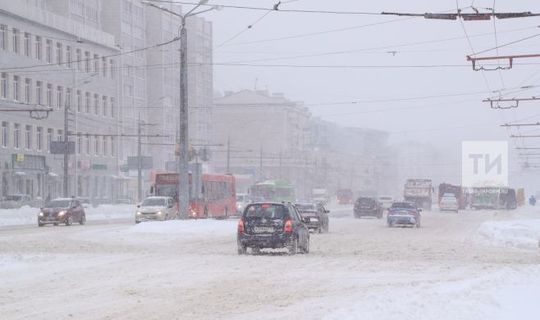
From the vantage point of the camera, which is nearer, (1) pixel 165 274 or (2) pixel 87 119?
(1) pixel 165 274

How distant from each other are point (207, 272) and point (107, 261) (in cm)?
410

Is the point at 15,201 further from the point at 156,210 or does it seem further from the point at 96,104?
the point at 156,210

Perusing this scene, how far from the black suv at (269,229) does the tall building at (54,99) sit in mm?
42355

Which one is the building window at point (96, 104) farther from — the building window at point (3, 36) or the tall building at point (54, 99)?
the building window at point (3, 36)

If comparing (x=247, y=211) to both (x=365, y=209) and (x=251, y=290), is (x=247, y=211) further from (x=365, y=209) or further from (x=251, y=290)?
(x=365, y=209)

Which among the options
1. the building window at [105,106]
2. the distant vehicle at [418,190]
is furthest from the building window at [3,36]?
the distant vehicle at [418,190]

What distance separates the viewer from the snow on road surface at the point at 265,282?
12.8 meters

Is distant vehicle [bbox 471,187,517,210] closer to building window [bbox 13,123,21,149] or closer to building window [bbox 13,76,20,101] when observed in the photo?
building window [bbox 13,123,21,149]

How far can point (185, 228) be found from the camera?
40.3 metres

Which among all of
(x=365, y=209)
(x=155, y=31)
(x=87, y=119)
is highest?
(x=155, y=31)

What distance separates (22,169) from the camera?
77312mm

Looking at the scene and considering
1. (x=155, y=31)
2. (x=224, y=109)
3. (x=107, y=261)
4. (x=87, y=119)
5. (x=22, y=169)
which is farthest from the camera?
(x=224, y=109)

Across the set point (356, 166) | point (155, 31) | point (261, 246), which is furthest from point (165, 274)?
point (356, 166)

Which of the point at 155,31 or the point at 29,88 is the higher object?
the point at 155,31
